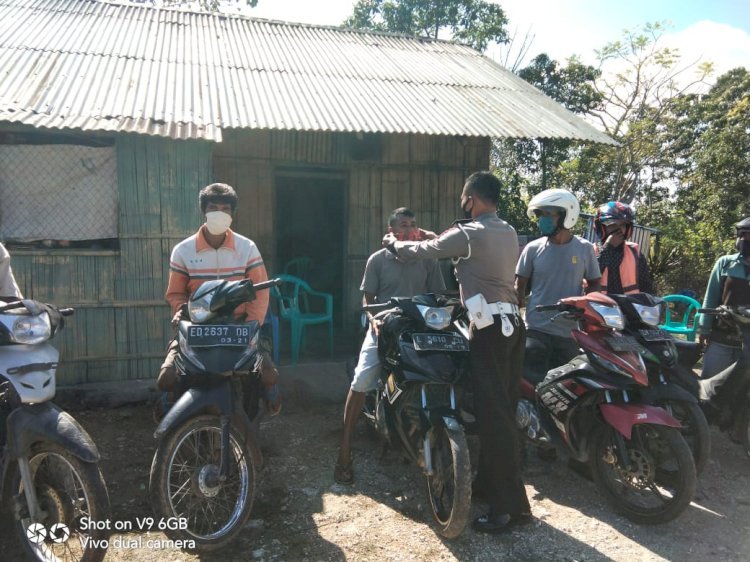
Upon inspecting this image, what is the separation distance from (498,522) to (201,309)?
1974mm

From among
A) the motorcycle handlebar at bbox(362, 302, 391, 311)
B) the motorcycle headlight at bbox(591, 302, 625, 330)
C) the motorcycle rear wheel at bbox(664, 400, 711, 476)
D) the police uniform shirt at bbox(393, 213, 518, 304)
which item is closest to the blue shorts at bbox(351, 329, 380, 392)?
the motorcycle handlebar at bbox(362, 302, 391, 311)

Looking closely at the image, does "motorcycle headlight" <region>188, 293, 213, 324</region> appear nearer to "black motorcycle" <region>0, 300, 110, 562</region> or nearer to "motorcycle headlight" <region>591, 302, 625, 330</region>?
"black motorcycle" <region>0, 300, 110, 562</region>

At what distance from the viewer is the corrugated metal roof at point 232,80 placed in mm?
4898

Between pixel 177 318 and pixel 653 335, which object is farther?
pixel 653 335

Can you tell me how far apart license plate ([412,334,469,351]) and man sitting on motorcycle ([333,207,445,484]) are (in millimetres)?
418

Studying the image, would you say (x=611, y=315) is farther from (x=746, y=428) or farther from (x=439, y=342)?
(x=746, y=428)

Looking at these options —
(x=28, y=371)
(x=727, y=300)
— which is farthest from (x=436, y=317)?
(x=727, y=300)

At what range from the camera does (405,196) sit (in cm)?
690

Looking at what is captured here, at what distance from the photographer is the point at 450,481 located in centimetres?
299

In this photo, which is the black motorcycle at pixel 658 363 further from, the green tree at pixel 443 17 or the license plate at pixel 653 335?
the green tree at pixel 443 17

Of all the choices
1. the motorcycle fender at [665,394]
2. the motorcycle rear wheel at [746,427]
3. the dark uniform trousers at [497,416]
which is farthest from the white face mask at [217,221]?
the motorcycle rear wheel at [746,427]

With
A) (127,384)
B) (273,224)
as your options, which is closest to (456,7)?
(273,224)

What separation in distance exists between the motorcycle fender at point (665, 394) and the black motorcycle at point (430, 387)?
119 cm

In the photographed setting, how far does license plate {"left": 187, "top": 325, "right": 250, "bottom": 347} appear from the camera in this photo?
2.75 m
